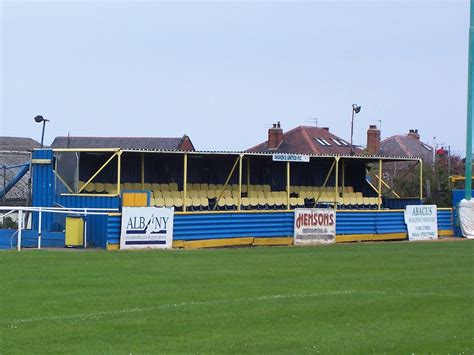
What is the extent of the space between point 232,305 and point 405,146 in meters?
67.4

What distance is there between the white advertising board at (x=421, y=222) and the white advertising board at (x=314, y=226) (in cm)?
470

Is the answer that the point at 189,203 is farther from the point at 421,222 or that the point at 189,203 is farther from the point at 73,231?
the point at 421,222

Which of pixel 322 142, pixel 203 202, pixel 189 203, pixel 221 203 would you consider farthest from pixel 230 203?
pixel 322 142

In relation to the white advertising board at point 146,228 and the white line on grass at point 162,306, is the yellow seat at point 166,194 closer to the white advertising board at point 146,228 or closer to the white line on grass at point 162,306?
the white advertising board at point 146,228

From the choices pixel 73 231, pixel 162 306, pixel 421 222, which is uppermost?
pixel 421 222

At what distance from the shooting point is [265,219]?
106 feet

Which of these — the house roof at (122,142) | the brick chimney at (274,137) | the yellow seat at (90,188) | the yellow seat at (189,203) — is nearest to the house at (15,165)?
the yellow seat at (90,188)

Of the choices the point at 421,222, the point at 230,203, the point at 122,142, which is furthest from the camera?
the point at 122,142

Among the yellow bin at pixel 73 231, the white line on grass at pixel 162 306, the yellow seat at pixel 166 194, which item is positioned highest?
the yellow seat at pixel 166 194

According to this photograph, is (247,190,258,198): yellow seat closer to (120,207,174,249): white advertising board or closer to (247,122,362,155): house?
(120,207,174,249): white advertising board

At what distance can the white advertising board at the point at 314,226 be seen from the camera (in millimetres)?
32875

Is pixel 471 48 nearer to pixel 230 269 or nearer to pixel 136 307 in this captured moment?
pixel 230 269

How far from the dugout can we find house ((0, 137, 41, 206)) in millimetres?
3128

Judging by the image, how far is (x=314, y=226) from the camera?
109 feet
